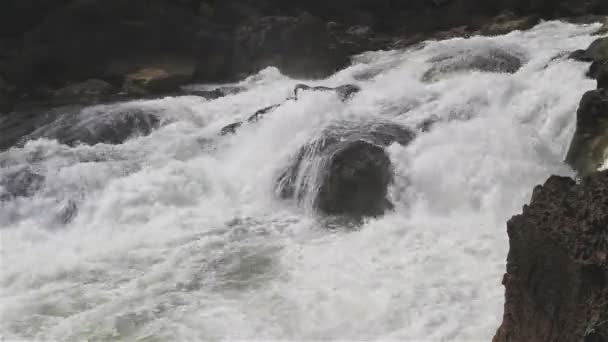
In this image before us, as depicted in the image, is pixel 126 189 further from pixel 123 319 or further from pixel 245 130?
pixel 123 319

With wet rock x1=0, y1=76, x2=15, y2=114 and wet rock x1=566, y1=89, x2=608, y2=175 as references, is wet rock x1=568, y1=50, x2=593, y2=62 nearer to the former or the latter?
wet rock x1=566, y1=89, x2=608, y2=175

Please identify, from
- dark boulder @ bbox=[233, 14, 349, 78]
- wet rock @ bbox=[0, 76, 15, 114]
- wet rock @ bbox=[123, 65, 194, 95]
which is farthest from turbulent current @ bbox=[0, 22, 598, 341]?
dark boulder @ bbox=[233, 14, 349, 78]

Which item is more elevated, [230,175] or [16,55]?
[16,55]

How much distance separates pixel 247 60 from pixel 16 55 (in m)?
6.04

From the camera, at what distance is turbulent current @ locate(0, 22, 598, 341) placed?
562 centimetres

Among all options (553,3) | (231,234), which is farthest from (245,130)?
(553,3)

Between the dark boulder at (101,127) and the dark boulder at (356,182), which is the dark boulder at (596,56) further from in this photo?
the dark boulder at (101,127)

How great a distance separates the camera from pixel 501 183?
25.0 feet

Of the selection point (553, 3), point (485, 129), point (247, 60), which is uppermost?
point (553, 3)

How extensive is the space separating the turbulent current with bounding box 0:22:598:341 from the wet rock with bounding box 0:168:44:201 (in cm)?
4

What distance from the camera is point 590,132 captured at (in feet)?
24.7

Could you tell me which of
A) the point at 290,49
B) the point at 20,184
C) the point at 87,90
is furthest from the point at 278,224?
the point at 87,90

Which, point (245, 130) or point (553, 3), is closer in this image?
point (245, 130)

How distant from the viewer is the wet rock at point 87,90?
14844 mm
